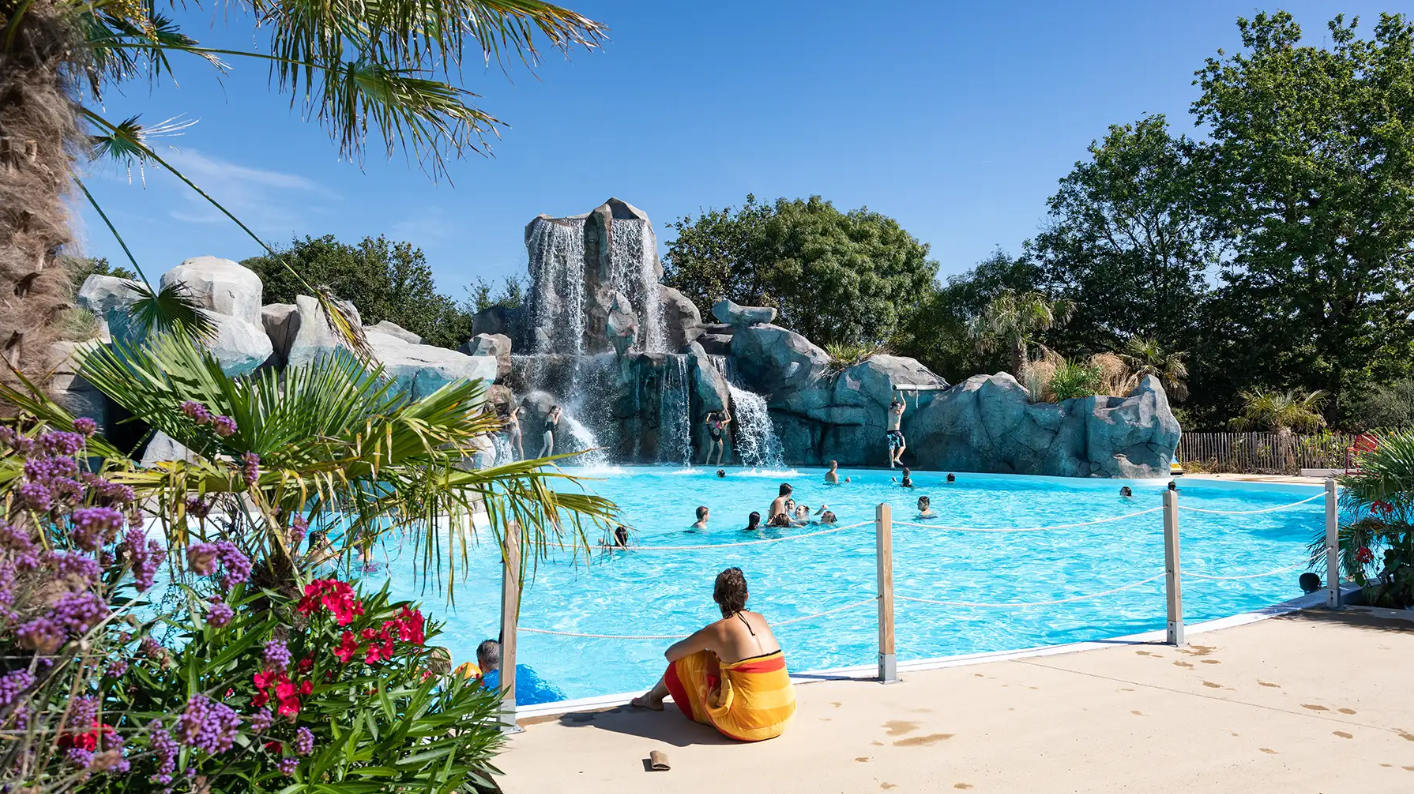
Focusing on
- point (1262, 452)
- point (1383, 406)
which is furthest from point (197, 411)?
point (1383, 406)

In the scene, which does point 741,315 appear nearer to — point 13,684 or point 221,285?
point 221,285

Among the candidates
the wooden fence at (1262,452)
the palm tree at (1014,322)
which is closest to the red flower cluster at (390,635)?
the wooden fence at (1262,452)

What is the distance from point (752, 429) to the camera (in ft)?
83.8

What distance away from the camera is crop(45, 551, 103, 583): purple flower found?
176cm

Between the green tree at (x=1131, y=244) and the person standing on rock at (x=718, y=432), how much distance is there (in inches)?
567

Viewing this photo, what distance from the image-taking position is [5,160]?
3633mm

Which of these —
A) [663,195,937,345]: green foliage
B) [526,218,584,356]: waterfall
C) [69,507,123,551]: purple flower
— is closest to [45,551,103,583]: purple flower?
[69,507,123,551]: purple flower

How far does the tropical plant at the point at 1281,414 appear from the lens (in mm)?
22844

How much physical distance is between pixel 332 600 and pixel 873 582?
338 inches

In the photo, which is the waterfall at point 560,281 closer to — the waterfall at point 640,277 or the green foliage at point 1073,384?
the waterfall at point 640,277

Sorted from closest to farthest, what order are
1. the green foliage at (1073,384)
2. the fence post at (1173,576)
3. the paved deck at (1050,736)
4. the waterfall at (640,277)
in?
1. the paved deck at (1050,736)
2. the fence post at (1173,576)
3. the green foliage at (1073,384)
4. the waterfall at (640,277)

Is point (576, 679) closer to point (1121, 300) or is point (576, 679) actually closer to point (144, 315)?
point (144, 315)

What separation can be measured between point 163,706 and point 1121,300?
33.0m

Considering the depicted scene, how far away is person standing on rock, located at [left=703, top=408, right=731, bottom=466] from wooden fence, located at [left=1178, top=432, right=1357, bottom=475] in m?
12.0
